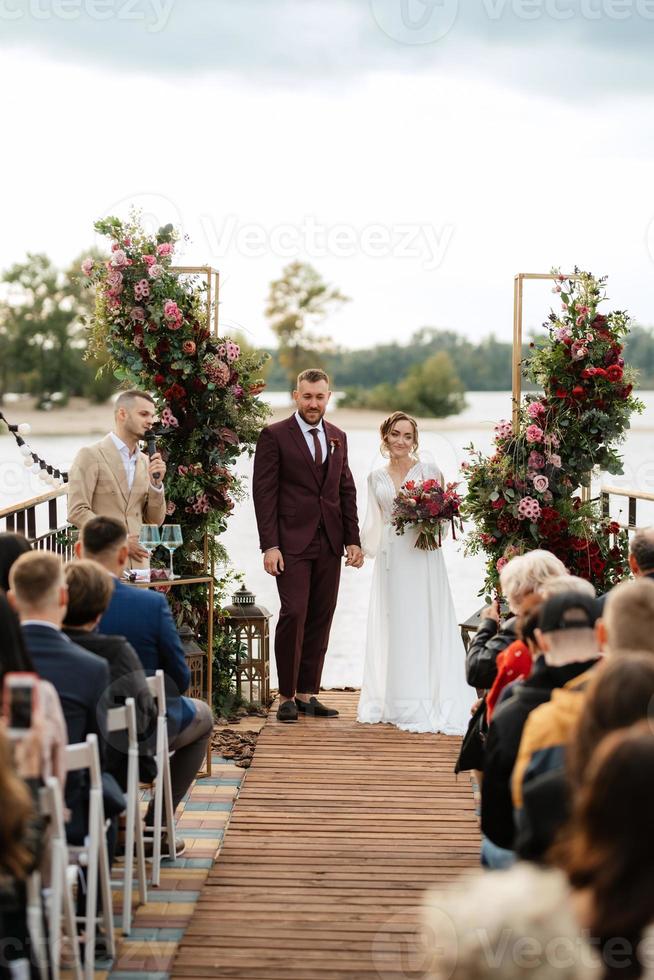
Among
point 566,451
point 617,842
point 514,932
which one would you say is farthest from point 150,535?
point 514,932

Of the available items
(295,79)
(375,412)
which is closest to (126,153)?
(375,412)

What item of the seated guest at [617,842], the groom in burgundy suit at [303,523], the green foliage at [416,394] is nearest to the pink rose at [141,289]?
the groom in burgundy suit at [303,523]

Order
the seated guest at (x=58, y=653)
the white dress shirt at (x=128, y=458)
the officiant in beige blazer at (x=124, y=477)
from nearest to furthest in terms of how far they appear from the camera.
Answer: the seated guest at (x=58, y=653), the officiant in beige blazer at (x=124, y=477), the white dress shirt at (x=128, y=458)

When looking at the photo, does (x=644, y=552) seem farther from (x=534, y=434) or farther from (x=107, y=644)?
(x=534, y=434)

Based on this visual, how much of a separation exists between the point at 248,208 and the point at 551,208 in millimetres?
6442

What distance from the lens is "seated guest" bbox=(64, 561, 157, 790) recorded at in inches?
144

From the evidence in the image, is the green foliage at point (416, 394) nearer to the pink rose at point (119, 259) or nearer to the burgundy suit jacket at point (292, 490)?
the burgundy suit jacket at point (292, 490)

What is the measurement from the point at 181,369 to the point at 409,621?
1879 millimetres

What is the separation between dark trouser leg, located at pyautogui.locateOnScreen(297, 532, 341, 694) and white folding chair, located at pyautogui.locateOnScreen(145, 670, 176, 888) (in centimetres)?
237

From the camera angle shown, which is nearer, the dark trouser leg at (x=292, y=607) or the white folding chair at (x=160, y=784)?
the white folding chair at (x=160, y=784)

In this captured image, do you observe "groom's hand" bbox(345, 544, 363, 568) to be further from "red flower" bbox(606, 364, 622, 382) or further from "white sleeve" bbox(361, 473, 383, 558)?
"red flower" bbox(606, 364, 622, 382)

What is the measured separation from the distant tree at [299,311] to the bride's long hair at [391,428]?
5.15m

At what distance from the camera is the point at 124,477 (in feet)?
18.7

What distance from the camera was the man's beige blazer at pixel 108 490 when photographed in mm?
5602
